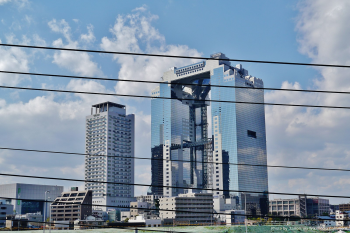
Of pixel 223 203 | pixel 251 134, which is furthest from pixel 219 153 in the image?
pixel 223 203

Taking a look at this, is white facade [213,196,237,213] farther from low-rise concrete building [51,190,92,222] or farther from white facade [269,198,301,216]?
low-rise concrete building [51,190,92,222]

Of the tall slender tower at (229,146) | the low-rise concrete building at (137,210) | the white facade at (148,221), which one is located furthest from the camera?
the tall slender tower at (229,146)

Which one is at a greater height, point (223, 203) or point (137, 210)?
point (223, 203)

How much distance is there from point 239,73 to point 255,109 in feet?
64.2

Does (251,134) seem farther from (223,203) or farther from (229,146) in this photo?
(223,203)

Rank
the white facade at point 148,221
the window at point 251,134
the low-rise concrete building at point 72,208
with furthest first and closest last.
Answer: the window at point 251,134 → the low-rise concrete building at point 72,208 → the white facade at point 148,221

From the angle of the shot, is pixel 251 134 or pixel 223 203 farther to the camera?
pixel 251 134

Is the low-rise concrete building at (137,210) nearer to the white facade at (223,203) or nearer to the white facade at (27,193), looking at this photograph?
the white facade at (223,203)

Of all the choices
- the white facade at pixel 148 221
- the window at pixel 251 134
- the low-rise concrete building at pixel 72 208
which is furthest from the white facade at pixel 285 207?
the low-rise concrete building at pixel 72 208

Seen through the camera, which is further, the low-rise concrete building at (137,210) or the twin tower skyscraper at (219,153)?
the twin tower skyscraper at (219,153)

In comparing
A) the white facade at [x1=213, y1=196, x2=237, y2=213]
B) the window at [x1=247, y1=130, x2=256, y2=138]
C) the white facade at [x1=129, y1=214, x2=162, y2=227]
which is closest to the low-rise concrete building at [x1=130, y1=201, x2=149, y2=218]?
the white facade at [x1=129, y1=214, x2=162, y2=227]

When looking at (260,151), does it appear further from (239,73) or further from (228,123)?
(239,73)

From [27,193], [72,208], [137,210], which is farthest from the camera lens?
[27,193]

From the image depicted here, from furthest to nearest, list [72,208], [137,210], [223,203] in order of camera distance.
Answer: [223,203]
[137,210]
[72,208]
